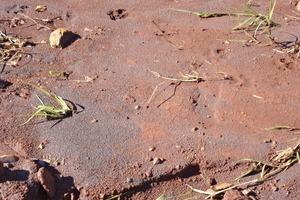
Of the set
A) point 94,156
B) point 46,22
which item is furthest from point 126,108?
point 46,22

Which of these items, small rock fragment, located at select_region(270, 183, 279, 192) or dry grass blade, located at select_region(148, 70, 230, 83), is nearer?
small rock fragment, located at select_region(270, 183, 279, 192)

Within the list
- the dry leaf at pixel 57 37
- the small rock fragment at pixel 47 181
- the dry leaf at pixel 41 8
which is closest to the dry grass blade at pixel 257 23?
the dry leaf at pixel 57 37

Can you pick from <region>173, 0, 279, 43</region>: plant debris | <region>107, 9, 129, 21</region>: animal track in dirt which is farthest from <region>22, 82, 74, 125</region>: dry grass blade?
<region>173, 0, 279, 43</region>: plant debris

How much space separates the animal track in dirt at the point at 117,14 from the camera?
367cm

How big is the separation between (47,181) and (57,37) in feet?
3.68

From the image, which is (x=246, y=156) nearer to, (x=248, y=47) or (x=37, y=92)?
(x=248, y=47)

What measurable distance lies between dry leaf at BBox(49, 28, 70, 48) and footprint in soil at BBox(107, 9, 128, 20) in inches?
14.2

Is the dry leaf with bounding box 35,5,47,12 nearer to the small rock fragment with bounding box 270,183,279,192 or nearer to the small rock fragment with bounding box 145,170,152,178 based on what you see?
the small rock fragment with bounding box 145,170,152,178

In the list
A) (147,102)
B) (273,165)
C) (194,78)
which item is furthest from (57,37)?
(273,165)

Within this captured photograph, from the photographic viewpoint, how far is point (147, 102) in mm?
3002

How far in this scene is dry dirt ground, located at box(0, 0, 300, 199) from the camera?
8.73ft

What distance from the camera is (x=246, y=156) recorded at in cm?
272

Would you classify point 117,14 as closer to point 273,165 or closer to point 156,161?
point 156,161

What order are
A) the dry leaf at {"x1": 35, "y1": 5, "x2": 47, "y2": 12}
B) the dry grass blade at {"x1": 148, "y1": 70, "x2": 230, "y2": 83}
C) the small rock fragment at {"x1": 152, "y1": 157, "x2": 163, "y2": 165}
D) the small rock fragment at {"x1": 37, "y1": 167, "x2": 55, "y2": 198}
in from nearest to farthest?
the small rock fragment at {"x1": 37, "y1": 167, "x2": 55, "y2": 198}, the small rock fragment at {"x1": 152, "y1": 157, "x2": 163, "y2": 165}, the dry grass blade at {"x1": 148, "y1": 70, "x2": 230, "y2": 83}, the dry leaf at {"x1": 35, "y1": 5, "x2": 47, "y2": 12}
